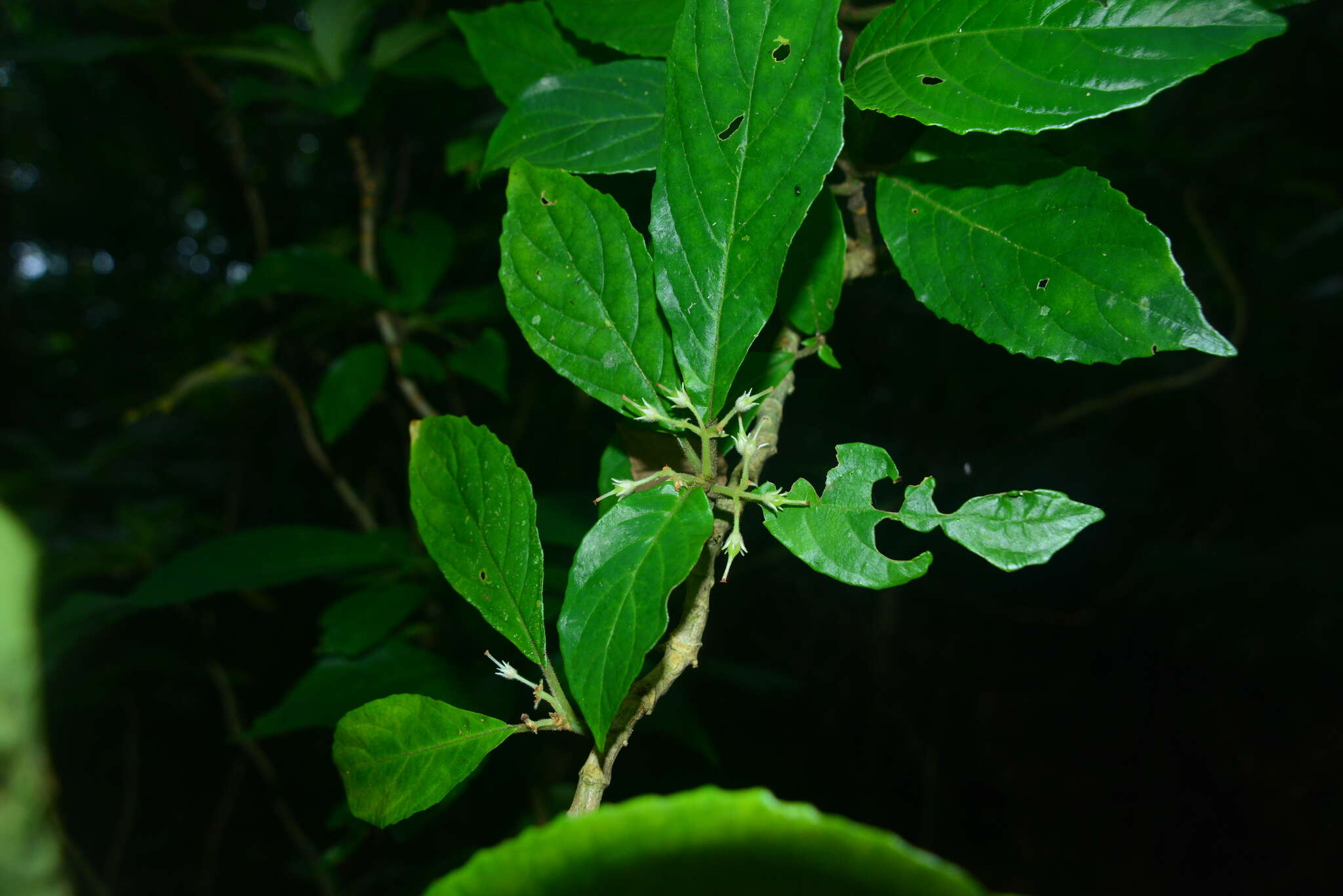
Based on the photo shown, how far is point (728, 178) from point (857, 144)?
0.16m

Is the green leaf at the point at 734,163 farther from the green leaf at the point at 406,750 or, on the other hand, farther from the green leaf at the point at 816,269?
the green leaf at the point at 406,750

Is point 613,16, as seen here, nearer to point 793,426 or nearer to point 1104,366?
point 793,426

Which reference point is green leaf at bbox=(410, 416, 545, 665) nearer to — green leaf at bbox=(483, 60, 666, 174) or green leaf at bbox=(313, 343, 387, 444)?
green leaf at bbox=(483, 60, 666, 174)

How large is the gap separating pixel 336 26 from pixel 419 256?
40 centimetres

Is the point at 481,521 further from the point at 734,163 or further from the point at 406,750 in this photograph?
the point at 734,163

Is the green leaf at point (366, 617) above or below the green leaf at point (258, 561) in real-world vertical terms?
below

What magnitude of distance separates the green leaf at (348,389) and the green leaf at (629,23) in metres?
0.69

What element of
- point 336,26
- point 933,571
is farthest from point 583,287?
point 933,571

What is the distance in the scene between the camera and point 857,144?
1.76 feet

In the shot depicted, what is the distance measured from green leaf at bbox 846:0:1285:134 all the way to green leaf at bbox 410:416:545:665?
0.28m

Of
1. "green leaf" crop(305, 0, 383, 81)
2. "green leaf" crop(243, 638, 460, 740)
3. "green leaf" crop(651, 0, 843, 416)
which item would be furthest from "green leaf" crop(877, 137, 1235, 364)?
"green leaf" crop(305, 0, 383, 81)

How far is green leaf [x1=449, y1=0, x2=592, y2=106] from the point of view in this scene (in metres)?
0.63

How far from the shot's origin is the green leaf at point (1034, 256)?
1.42ft

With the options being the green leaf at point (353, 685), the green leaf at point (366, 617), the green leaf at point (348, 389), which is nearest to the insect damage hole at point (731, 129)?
the green leaf at point (353, 685)
